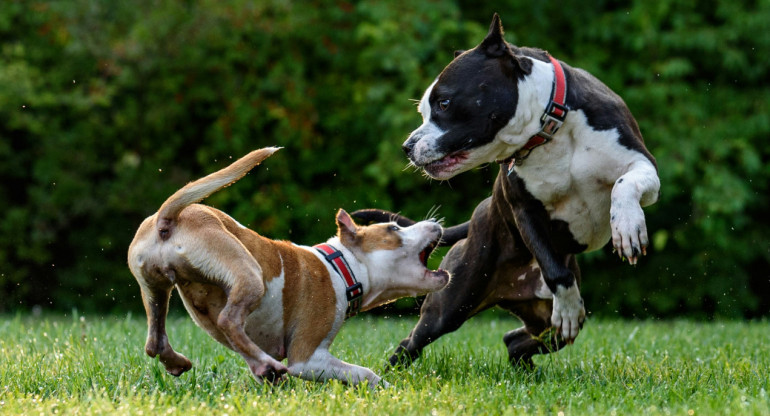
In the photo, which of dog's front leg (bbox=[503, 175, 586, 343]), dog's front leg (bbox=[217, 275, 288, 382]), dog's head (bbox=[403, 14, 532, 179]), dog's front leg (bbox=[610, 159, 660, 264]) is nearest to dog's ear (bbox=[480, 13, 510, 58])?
dog's head (bbox=[403, 14, 532, 179])

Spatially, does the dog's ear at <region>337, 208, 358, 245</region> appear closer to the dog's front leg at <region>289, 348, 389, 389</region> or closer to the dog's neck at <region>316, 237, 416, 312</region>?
the dog's neck at <region>316, 237, 416, 312</region>

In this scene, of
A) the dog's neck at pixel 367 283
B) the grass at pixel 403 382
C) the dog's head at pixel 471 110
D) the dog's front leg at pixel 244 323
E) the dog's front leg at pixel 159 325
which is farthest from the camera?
the dog's neck at pixel 367 283

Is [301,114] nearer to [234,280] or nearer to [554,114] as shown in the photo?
[554,114]

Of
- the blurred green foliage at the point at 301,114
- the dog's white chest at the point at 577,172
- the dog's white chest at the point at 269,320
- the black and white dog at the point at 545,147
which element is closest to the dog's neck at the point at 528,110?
the black and white dog at the point at 545,147

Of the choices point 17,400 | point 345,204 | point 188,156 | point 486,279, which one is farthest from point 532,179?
point 188,156

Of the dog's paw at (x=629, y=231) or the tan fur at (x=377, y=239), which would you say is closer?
the dog's paw at (x=629, y=231)

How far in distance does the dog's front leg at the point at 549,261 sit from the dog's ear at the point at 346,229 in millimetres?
835

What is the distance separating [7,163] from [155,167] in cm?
205

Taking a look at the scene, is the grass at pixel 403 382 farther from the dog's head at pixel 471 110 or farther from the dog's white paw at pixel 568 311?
the dog's head at pixel 471 110

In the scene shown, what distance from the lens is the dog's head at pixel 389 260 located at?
4.86 m

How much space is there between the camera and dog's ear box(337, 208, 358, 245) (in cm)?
486

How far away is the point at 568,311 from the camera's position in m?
4.60

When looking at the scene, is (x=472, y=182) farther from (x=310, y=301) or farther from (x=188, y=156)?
(x=310, y=301)

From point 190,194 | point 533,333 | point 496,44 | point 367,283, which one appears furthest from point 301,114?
point 190,194
